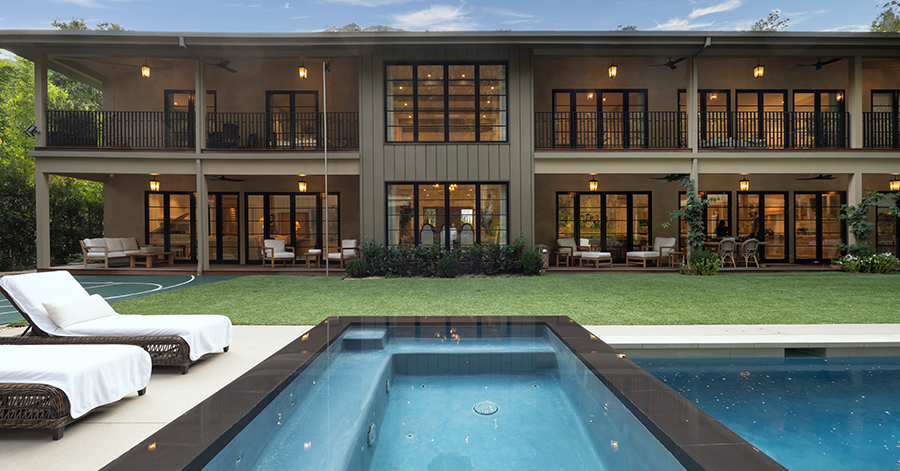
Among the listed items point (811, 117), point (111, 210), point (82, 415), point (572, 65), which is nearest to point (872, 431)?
point (82, 415)

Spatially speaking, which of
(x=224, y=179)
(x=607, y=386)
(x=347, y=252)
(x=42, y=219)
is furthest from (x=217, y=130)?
(x=607, y=386)

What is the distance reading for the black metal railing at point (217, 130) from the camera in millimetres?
10438

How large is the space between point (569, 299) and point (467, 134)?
5124 millimetres

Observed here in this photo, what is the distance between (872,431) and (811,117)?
11974 mm

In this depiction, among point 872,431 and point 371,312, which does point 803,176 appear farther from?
point 371,312

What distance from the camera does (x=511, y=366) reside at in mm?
3471

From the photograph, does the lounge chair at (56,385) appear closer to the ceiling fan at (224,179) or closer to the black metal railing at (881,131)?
the ceiling fan at (224,179)

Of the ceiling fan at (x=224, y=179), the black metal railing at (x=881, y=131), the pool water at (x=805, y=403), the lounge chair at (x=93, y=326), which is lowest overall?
the pool water at (x=805, y=403)

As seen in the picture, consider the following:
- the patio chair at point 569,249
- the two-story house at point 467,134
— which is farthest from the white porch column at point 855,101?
the patio chair at point 569,249

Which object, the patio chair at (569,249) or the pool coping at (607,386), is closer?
the pool coping at (607,386)

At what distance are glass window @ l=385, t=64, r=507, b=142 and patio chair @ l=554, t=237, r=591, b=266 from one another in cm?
357

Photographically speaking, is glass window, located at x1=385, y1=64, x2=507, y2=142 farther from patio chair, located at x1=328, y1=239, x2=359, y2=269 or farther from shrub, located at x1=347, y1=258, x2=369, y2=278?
shrub, located at x1=347, y1=258, x2=369, y2=278

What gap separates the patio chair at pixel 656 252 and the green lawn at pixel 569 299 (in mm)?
1910

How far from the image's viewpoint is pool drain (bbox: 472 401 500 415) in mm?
2820
